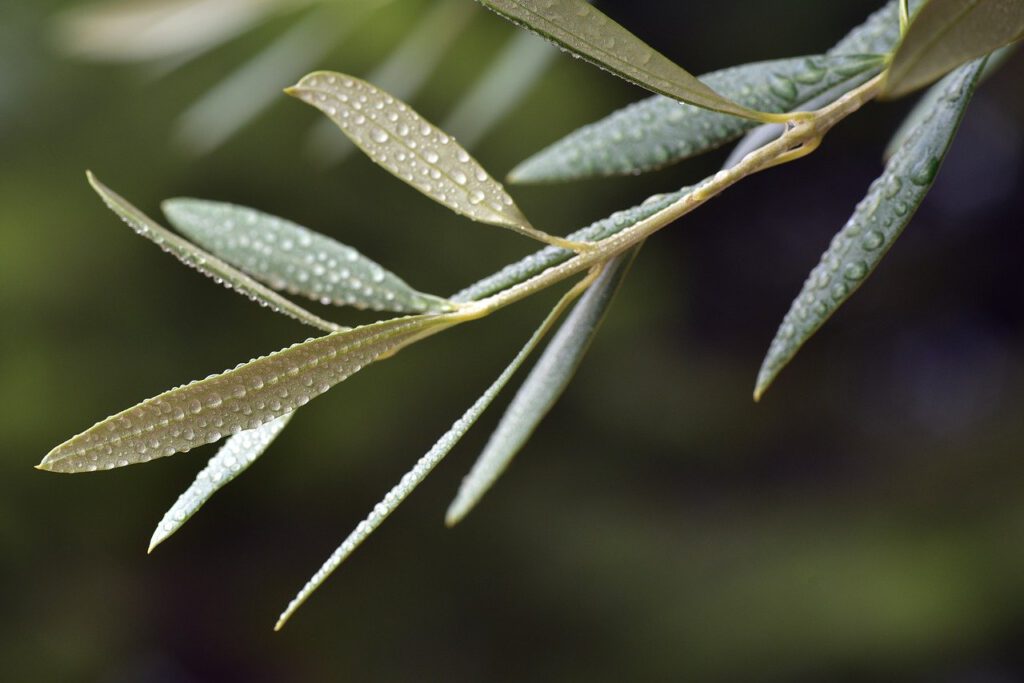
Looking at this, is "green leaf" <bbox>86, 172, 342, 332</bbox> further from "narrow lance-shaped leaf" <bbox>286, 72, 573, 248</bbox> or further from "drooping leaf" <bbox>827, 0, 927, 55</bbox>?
"drooping leaf" <bbox>827, 0, 927, 55</bbox>

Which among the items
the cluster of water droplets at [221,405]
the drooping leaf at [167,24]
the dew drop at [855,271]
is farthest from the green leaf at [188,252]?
the drooping leaf at [167,24]

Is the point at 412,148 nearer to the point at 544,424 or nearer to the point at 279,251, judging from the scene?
the point at 279,251

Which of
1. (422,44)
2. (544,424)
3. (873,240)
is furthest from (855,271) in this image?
(544,424)

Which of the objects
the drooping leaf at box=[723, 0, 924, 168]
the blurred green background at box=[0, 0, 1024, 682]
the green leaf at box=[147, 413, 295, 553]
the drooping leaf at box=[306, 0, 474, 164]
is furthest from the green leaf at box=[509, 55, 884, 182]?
the blurred green background at box=[0, 0, 1024, 682]

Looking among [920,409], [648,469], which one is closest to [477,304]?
[648,469]

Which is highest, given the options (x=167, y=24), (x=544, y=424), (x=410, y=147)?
(x=410, y=147)

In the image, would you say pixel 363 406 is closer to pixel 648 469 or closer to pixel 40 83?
pixel 648 469
